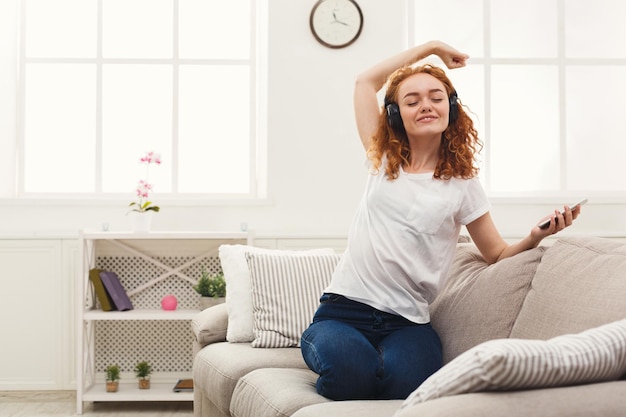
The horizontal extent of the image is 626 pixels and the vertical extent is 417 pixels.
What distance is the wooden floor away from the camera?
3703mm

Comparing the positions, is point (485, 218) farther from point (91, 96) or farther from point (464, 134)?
point (91, 96)

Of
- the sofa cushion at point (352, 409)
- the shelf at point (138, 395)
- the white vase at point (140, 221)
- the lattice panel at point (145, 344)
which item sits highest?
the white vase at point (140, 221)

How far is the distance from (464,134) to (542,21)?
247 cm

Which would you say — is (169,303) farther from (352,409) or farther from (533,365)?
(533,365)

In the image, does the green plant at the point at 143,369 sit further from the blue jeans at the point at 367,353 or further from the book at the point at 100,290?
the blue jeans at the point at 367,353

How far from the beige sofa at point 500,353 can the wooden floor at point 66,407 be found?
93 centimetres

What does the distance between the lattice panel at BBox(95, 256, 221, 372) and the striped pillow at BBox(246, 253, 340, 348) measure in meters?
Result: 1.37

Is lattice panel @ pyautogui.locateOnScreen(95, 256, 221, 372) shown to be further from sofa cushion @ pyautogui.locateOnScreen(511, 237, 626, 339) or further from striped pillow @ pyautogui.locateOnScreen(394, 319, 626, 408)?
striped pillow @ pyautogui.locateOnScreen(394, 319, 626, 408)

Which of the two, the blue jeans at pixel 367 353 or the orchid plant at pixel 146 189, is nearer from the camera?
the blue jeans at pixel 367 353

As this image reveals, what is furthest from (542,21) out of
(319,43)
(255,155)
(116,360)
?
(116,360)

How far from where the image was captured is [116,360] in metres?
4.14

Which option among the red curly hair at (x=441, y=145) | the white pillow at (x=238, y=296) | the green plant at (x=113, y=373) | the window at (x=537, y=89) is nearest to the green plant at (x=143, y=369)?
the green plant at (x=113, y=373)

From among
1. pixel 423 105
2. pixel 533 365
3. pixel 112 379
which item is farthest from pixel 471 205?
pixel 112 379

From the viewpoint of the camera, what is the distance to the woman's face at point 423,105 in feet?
6.89
